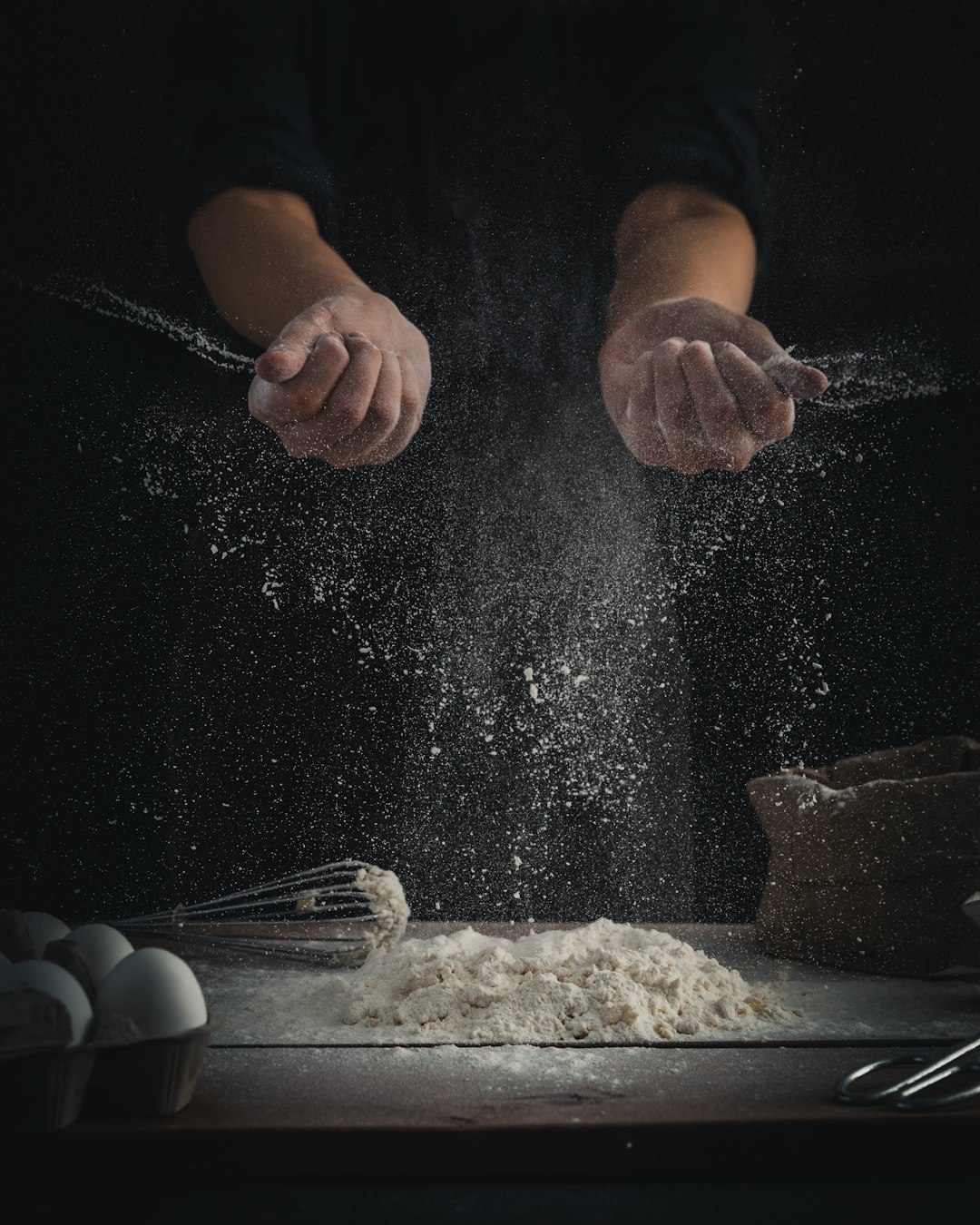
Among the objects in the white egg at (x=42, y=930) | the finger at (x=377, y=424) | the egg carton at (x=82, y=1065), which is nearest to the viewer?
the egg carton at (x=82, y=1065)

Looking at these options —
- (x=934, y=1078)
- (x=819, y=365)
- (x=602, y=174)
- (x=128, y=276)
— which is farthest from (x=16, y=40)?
(x=934, y=1078)

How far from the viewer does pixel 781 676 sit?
86 cm

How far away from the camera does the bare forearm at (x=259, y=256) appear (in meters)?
0.77

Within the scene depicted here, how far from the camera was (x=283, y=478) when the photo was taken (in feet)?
2.68

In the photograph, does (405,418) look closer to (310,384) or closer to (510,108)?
(310,384)

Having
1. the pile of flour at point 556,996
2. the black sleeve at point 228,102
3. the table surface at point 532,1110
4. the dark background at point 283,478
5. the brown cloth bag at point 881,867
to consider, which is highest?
the black sleeve at point 228,102

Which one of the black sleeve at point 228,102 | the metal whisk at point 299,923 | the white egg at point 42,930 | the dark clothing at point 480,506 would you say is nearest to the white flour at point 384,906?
the metal whisk at point 299,923

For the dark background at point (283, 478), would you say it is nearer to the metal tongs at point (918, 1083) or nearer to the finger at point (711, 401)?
the finger at point (711, 401)

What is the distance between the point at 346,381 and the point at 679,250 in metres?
0.28

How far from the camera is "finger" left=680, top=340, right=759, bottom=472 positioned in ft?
2.38

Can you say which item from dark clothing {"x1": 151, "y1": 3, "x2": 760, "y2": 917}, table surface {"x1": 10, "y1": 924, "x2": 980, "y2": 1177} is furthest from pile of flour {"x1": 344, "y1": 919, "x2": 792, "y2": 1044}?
dark clothing {"x1": 151, "y1": 3, "x2": 760, "y2": 917}

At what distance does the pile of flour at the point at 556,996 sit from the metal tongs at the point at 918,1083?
0.09 meters

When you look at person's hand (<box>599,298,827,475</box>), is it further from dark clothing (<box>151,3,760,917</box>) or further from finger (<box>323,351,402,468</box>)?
finger (<box>323,351,402,468</box>)

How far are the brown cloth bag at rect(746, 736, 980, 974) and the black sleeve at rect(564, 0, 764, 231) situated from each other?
0.43m
